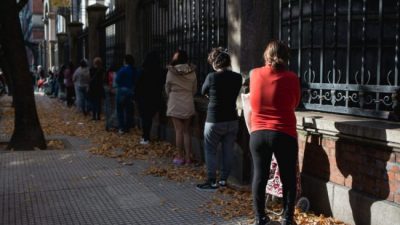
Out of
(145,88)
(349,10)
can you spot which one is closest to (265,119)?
(349,10)

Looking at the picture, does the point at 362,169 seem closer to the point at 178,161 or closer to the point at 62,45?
the point at 178,161

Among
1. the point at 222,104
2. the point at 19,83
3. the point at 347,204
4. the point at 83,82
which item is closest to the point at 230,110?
the point at 222,104

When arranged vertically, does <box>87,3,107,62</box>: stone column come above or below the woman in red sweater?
above

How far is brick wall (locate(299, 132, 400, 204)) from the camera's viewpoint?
4.49m

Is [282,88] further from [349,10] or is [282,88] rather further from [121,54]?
[121,54]

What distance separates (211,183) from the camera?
6.57 meters

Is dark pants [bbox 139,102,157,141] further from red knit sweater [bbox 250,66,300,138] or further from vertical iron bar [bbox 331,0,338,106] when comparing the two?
red knit sweater [bbox 250,66,300,138]

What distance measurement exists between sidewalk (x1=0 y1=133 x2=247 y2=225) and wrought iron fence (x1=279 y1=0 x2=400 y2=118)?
1.65 m

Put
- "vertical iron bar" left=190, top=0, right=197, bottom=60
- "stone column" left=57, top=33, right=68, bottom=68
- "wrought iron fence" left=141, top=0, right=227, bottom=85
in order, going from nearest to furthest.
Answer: "wrought iron fence" left=141, top=0, right=227, bottom=85 < "vertical iron bar" left=190, top=0, right=197, bottom=60 < "stone column" left=57, top=33, right=68, bottom=68

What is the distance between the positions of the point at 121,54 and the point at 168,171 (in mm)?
7386

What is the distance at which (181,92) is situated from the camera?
7.84 meters

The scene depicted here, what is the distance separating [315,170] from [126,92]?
657 cm

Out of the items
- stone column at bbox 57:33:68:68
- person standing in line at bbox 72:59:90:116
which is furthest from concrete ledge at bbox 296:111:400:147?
stone column at bbox 57:33:68:68

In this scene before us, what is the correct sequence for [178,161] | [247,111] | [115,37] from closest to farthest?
1. [247,111]
2. [178,161]
3. [115,37]
